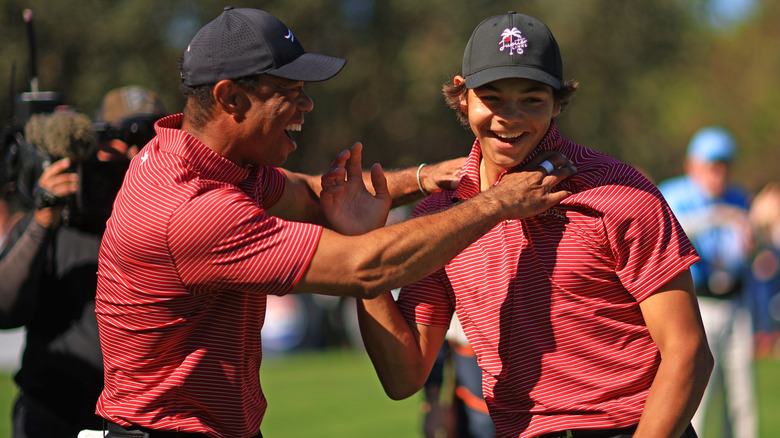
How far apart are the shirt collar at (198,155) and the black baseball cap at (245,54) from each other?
0.20 m

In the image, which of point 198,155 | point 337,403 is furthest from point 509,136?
point 337,403

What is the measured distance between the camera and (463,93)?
12.4 feet

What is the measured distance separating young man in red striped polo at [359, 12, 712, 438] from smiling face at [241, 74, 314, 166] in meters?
0.63

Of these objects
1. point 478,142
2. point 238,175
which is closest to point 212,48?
point 238,175

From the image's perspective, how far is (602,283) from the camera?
10.9 ft

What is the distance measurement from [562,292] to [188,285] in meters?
1.26

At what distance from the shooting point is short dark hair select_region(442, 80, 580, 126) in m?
3.61

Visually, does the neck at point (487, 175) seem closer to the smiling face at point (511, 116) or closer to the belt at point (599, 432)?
the smiling face at point (511, 116)

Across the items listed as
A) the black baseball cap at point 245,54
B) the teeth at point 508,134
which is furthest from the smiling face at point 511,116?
the black baseball cap at point 245,54

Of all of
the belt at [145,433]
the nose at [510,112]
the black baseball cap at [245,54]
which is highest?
the nose at [510,112]

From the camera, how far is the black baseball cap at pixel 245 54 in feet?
11.4

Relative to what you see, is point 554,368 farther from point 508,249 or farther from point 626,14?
point 626,14

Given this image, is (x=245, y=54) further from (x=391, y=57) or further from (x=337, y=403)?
(x=391, y=57)

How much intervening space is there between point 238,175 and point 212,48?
0.46 metres
